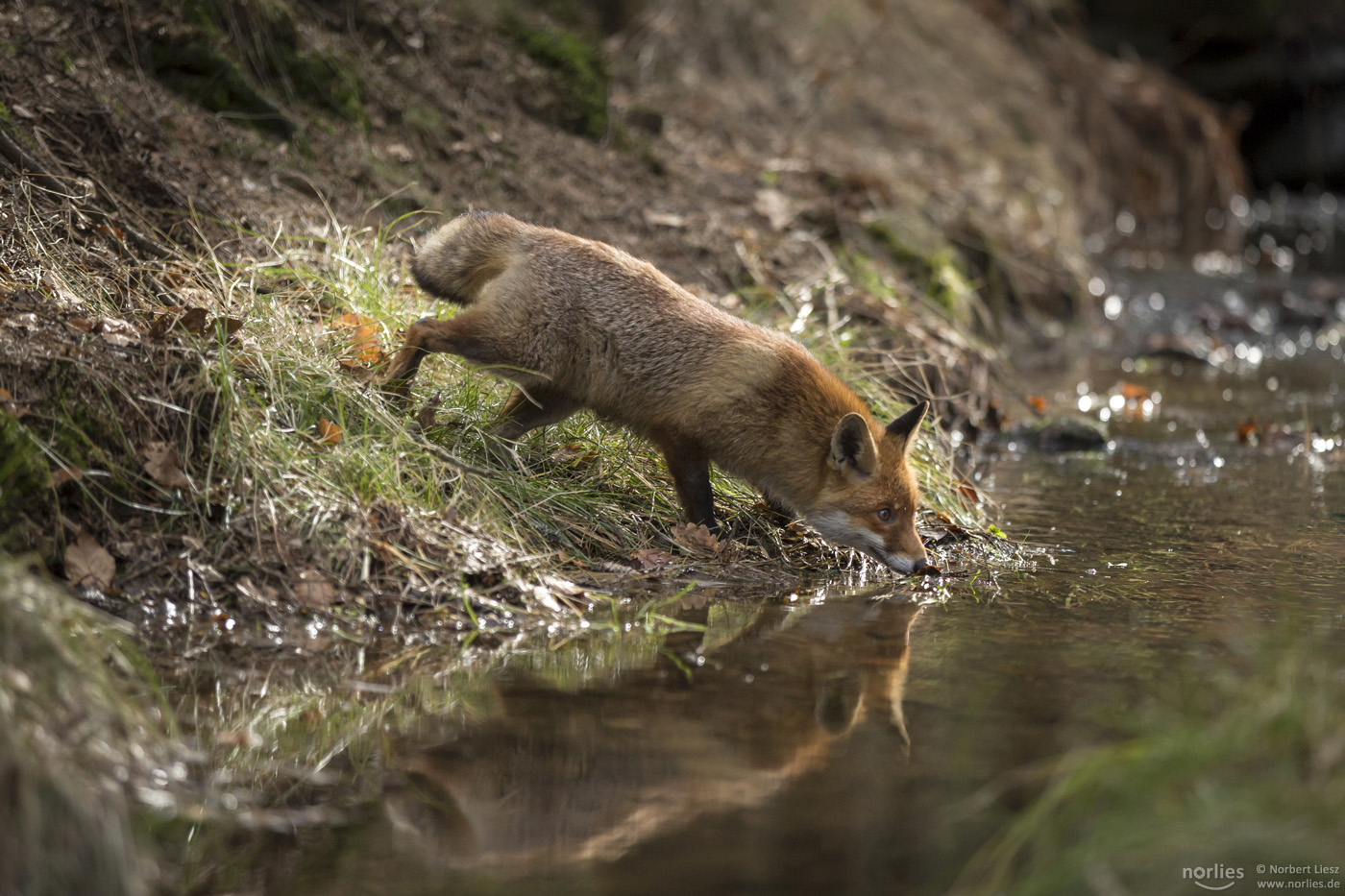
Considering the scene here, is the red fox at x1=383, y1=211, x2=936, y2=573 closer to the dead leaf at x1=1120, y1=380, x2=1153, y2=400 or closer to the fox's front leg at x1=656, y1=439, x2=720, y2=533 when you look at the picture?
the fox's front leg at x1=656, y1=439, x2=720, y2=533

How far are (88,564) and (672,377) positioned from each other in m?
2.93

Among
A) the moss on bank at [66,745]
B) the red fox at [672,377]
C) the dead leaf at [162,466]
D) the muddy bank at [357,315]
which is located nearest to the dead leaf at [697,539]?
the muddy bank at [357,315]

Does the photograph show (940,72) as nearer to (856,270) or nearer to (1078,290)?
(1078,290)

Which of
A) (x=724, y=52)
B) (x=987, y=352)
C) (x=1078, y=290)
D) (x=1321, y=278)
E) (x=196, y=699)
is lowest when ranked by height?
(x=196, y=699)

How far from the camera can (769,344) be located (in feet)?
21.4

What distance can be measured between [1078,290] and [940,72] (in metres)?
6.66

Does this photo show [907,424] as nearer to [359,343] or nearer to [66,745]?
[359,343]

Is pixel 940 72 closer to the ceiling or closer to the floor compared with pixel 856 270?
closer to the ceiling

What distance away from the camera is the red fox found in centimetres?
620

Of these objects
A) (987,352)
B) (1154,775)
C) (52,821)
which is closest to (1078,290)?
(987,352)

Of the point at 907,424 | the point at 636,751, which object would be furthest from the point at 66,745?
the point at 907,424

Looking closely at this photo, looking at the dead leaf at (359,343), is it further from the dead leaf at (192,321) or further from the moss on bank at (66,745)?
the moss on bank at (66,745)

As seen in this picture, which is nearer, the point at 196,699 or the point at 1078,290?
the point at 196,699

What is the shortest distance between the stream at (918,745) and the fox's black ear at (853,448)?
655 mm
